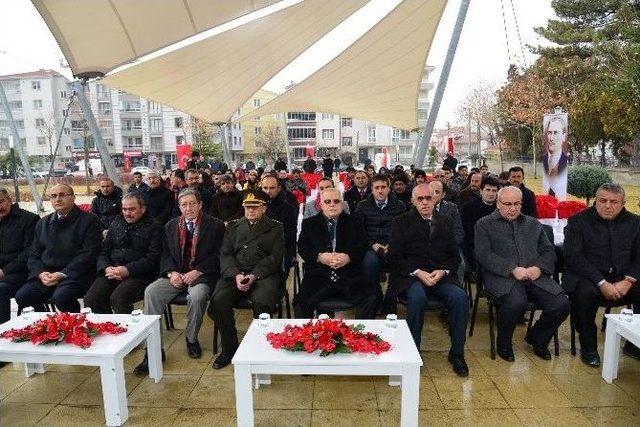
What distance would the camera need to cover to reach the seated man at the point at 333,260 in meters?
3.64

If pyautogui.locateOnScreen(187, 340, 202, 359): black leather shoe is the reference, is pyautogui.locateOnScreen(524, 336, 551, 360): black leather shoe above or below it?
below

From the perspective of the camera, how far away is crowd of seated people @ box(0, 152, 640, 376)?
350cm

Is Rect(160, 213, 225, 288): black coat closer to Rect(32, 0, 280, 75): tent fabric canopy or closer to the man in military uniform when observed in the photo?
the man in military uniform

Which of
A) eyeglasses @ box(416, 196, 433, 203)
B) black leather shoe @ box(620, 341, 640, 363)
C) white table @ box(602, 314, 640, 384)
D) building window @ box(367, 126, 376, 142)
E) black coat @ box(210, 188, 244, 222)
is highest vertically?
building window @ box(367, 126, 376, 142)

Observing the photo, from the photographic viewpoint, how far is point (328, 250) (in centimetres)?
387

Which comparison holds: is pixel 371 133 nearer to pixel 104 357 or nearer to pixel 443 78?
pixel 443 78

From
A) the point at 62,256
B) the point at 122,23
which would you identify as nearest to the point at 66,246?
the point at 62,256

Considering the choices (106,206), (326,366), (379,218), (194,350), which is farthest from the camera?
(106,206)

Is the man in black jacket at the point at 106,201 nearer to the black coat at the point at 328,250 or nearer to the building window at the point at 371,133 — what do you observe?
the black coat at the point at 328,250

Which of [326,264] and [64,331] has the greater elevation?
[326,264]

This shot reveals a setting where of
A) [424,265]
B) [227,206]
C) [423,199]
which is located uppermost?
[423,199]

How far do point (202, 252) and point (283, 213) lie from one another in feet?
3.70

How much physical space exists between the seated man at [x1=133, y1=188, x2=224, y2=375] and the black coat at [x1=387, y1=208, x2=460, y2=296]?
156 cm

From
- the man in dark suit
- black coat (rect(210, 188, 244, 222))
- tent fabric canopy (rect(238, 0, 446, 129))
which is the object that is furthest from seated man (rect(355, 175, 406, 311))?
tent fabric canopy (rect(238, 0, 446, 129))
